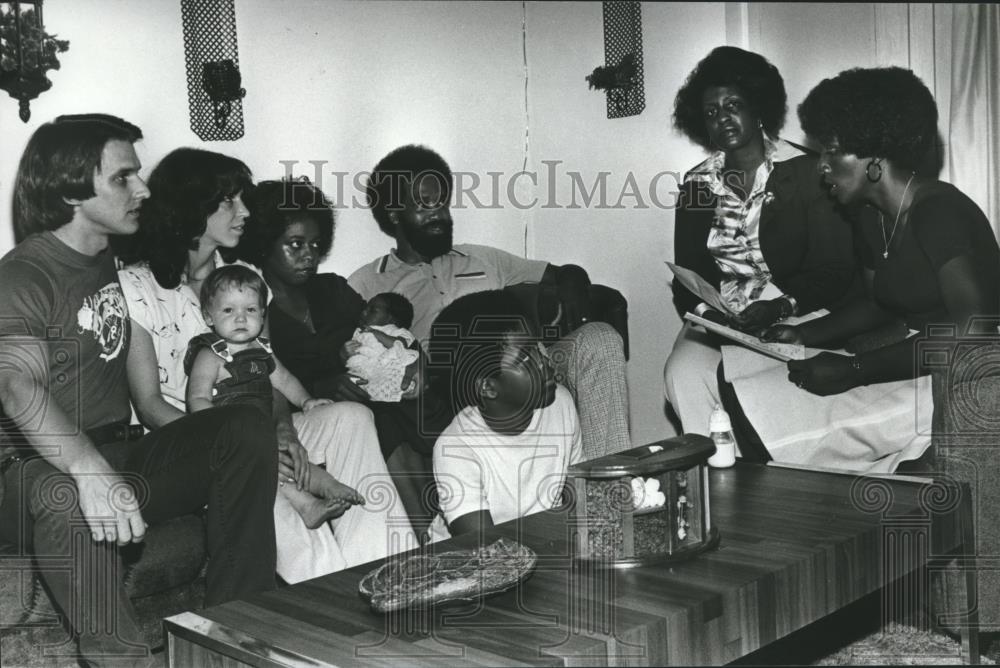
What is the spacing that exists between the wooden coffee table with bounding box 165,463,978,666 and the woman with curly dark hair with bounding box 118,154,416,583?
0.85m

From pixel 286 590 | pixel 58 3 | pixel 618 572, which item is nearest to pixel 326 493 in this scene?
pixel 286 590

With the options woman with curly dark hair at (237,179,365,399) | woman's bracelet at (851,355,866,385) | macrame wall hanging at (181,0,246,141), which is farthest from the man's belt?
woman's bracelet at (851,355,866,385)

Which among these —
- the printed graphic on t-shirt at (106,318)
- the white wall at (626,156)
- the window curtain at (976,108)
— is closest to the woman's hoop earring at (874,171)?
the window curtain at (976,108)

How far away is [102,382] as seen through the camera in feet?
8.98

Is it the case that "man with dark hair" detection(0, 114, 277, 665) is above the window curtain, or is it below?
below

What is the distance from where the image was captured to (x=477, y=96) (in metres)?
4.32

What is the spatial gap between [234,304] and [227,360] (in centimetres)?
18

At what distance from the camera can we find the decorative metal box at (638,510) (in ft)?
6.34

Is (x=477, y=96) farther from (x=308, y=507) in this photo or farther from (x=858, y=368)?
(x=308, y=507)

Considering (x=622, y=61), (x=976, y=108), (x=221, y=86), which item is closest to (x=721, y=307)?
(x=976, y=108)

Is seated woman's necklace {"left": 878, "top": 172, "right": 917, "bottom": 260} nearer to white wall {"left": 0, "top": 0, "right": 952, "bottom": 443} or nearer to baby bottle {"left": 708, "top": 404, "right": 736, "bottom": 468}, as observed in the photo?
baby bottle {"left": 708, "top": 404, "right": 736, "bottom": 468}

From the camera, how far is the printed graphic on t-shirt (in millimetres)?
2701

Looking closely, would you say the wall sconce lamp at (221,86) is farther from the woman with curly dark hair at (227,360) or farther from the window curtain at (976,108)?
the window curtain at (976,108)

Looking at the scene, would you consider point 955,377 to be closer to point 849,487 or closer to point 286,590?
point 849,487
